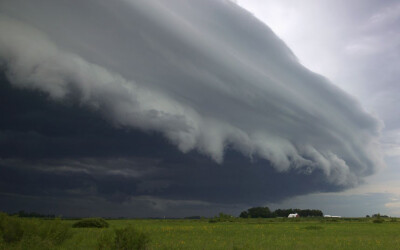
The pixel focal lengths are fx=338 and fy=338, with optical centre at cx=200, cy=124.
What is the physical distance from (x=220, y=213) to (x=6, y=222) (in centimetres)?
8592

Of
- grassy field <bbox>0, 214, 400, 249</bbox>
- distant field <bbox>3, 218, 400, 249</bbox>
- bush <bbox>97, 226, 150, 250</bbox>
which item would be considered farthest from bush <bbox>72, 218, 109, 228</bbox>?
bush <bbox>97, 226, 150, 250</bbox>

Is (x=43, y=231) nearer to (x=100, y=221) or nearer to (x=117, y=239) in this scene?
(x=117, y=239)

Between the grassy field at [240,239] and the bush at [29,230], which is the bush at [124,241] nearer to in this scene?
the grassy field at [240,239]

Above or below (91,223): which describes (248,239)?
below

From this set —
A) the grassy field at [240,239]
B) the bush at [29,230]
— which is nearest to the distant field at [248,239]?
the grassy field at [240,239]

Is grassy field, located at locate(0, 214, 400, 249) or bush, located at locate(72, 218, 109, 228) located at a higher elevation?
bush, located at locate(72, 218, 109, 228)

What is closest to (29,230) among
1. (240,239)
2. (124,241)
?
(124,241)

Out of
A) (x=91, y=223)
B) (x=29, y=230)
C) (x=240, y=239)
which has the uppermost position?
(x=29, y=230)

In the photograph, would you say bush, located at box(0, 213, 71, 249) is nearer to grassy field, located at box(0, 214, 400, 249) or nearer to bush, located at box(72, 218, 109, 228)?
grassy field, located at box(0, 214, 400, 249)

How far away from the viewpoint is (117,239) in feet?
70.6

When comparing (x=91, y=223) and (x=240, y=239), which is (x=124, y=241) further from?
(x=91, y=223)

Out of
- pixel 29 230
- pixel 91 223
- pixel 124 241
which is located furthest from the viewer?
pixel 91 223

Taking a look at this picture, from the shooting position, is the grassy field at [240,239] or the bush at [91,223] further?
the bush at [91,223]

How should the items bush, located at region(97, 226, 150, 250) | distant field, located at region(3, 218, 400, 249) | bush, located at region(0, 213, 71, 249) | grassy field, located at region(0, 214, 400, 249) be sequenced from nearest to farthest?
bush, located at region(97, 226, 150, 250)
bush, located at region(0, 213, 71, 249)
grassy field, located at region(0, 214, 400, 249)
distant field, located at region(3, 218, 400, 249)
